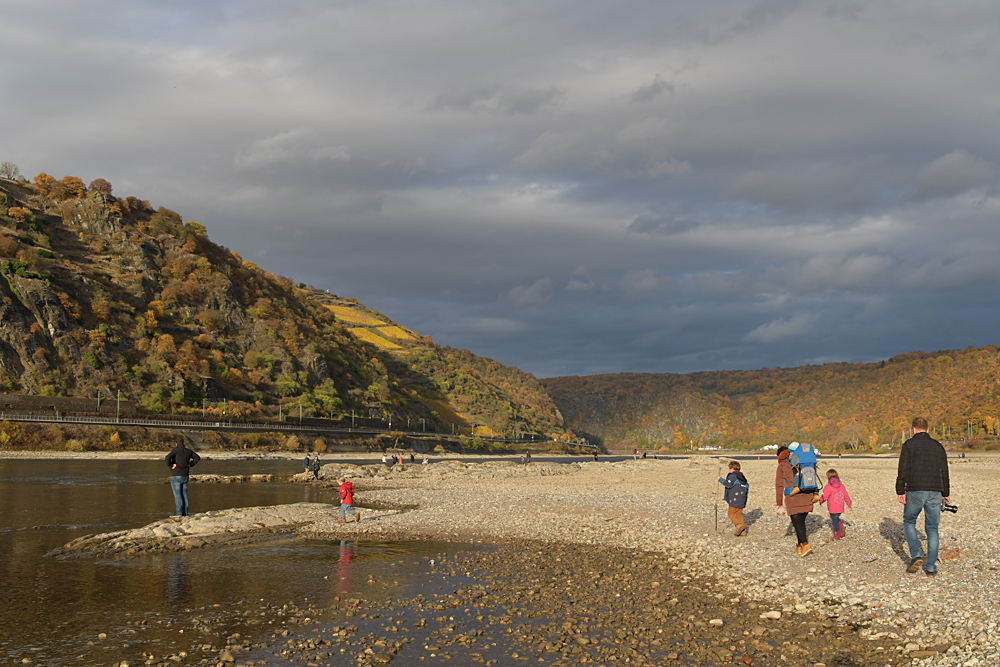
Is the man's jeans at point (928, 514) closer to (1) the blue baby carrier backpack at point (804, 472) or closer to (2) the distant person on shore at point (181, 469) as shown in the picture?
(1) the blue baby carrier backpack at point (804, 472)

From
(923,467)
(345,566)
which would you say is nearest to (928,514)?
(923,467)

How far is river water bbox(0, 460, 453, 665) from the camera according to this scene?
11516 millimetres

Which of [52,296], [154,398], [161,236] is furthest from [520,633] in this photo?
[161,236]

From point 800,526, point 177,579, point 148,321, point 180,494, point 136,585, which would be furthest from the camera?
point 148,321

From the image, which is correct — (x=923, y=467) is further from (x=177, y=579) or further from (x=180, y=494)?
(x=180, y=494)

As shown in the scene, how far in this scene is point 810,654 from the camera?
1057 cm

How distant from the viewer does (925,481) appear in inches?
514

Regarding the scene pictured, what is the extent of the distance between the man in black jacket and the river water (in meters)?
11.4

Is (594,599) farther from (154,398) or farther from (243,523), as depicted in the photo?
(154,398)

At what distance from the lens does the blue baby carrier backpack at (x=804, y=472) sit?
53.7ft

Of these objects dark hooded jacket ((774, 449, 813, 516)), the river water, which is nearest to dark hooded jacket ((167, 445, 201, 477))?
the river water

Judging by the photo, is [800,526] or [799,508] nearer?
[799,508]

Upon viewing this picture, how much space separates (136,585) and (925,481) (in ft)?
53.7

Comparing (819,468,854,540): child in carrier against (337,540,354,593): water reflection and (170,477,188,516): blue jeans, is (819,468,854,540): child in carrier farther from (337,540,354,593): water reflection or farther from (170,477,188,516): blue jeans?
(170,477,188,516): blue jeans
